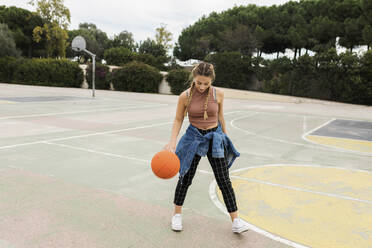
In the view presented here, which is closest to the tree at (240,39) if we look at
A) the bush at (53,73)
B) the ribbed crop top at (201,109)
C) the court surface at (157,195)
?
the bush at (53,73)

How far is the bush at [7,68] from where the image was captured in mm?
37969

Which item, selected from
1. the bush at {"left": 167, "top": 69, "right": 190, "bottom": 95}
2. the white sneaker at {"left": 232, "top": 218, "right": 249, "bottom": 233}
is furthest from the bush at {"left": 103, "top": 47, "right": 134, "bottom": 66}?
the white sneaker at {"left": 232, "top": 218, "right": 249, "bottom": 233}

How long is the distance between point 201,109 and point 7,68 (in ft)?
135

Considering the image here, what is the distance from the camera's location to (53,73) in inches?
1435

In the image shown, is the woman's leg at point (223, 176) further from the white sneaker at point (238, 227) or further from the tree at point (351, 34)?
the tree at point (351, 34)

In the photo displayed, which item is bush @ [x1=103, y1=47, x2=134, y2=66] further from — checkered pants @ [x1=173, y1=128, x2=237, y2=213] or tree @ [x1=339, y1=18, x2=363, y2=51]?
checkered pants @ [x1=173, y1=128, x2=237, y2=213]

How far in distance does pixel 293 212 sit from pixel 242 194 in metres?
0.85

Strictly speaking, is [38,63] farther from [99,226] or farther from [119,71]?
[99,226]

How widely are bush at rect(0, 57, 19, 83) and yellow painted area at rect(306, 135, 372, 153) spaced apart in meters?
37.3

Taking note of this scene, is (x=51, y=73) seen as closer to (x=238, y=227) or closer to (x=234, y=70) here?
(x=234, y=70)

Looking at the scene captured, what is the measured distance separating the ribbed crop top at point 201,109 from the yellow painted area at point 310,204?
1.43m

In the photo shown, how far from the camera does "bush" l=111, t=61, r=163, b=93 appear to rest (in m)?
34.0

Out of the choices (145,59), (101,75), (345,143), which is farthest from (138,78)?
(345,143)

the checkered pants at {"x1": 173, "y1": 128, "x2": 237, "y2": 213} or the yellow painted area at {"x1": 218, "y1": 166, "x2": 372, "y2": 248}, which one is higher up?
the checkered pants at {"x1": 173, "y1": 128, "x2": 237, "y2": 213}
